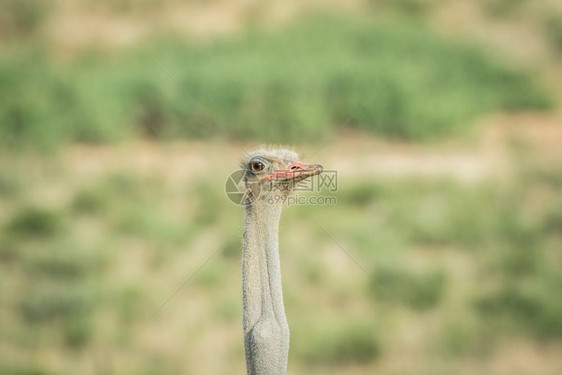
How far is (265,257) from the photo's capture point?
266cm

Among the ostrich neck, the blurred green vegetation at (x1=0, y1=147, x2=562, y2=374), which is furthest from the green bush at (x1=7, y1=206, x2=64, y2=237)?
the ostrich neck

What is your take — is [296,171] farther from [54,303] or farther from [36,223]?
[36,223]

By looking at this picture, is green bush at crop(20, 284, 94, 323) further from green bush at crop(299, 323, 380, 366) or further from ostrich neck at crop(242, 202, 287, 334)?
ostrich neck at crop(242, 202, 287, 334)

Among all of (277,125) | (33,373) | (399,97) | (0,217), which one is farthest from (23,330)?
(399,97)

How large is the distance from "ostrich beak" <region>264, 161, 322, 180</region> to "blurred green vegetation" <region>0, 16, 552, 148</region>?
34.2 ft

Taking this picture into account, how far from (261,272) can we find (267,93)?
11.9m

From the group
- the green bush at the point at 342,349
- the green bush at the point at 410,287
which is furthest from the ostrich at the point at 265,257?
the green bush at the point at 410,287

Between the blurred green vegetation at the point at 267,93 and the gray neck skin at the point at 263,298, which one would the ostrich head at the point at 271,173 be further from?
the blurred green vegetation at the point at 267,93

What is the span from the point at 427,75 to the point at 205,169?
5048 millimetres

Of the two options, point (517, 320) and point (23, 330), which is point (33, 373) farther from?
point (517, 320)

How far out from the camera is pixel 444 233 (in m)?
10.1

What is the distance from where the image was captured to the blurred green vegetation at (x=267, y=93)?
13695 mm

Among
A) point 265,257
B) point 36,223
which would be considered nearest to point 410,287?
point 36,223

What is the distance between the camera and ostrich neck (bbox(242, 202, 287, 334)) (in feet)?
8.51
